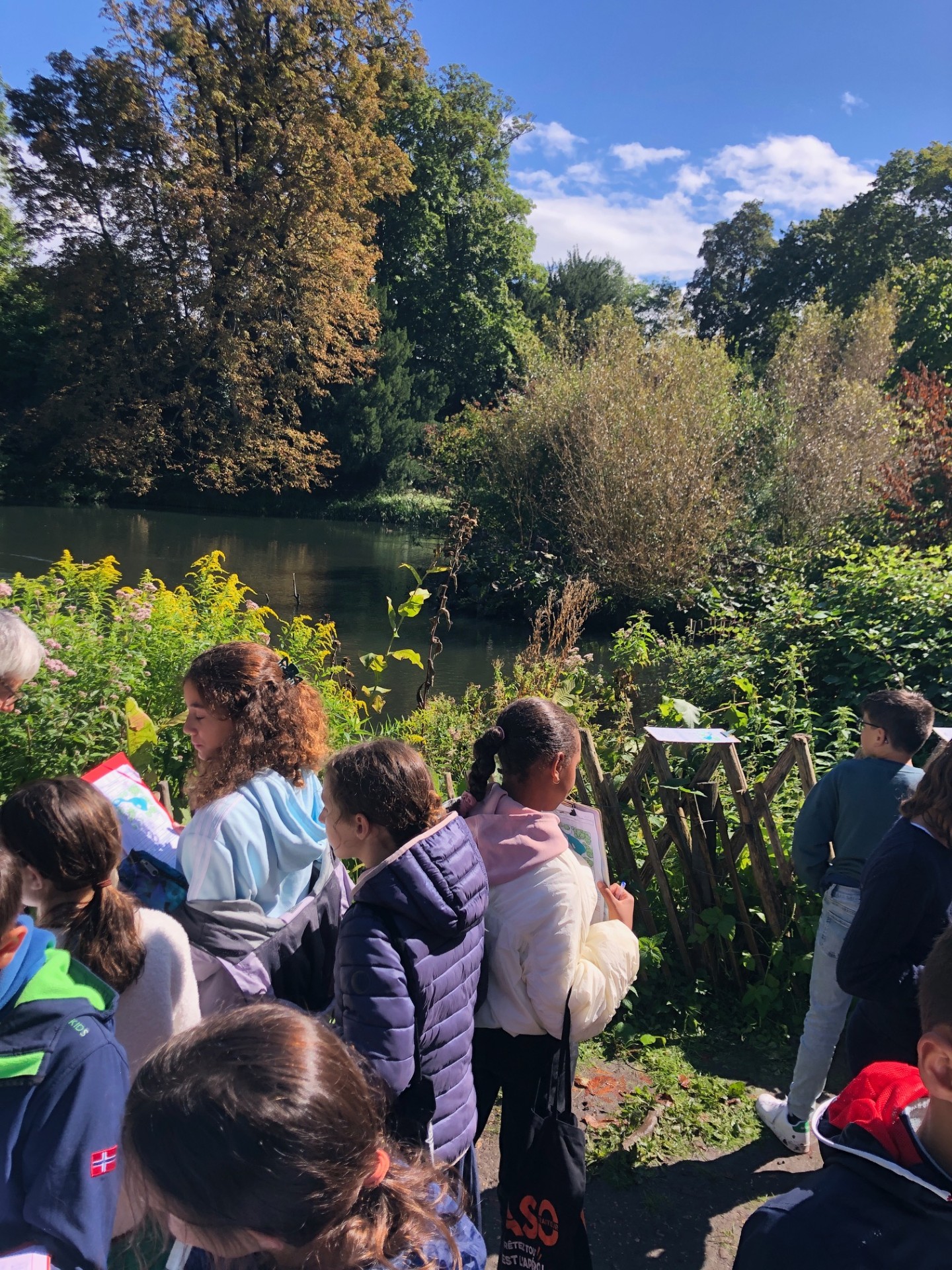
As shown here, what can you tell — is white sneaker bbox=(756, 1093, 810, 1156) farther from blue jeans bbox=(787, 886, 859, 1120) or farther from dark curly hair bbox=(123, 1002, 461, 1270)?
dark curly hair bbox=(123, 1002, 461, 1270)

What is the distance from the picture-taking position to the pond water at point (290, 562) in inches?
496

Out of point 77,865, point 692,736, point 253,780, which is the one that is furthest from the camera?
point 692,736

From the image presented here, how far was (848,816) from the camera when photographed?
303cm

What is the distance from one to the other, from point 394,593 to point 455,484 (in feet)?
13.6

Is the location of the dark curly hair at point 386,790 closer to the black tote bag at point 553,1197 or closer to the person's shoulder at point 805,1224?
the black tote bag at point 553,1197

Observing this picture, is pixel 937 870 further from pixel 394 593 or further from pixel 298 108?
pixel 298 108

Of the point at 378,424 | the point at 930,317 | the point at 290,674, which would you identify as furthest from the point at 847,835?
the point at 378,424

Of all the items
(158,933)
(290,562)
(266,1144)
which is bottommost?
(290,562)

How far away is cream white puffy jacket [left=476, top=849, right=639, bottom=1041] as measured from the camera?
6.89 ft

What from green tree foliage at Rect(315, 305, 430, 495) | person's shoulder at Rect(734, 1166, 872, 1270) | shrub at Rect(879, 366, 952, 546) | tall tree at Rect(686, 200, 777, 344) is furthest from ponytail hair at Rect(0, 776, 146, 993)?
tall tree at Rect(686, 200, 777, 344)

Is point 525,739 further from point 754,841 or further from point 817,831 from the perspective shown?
point 754,841

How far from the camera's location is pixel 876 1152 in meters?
1.07

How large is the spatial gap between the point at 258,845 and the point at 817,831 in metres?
2.15

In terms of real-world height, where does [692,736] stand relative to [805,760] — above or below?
above
